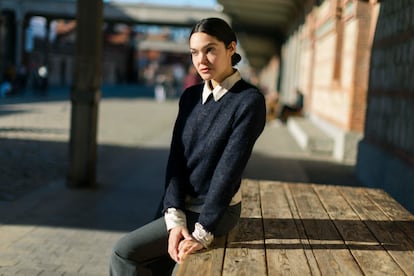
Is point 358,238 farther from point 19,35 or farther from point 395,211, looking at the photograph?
point 19,35

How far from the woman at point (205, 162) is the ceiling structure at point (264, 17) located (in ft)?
62.9

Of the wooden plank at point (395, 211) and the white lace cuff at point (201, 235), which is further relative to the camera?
the wooden plank at point (395, 211)

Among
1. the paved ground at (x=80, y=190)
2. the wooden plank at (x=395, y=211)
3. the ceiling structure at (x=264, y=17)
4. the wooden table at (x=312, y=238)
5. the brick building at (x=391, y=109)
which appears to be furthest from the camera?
the ceiling structure at (x=264, y=17)

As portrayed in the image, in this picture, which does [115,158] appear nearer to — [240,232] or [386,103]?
[386,103]

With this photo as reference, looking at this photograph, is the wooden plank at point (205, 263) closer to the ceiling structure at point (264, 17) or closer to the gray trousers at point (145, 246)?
the gray trousers at point (145, 246)

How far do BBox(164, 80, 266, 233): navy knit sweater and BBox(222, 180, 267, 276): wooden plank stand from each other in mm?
199

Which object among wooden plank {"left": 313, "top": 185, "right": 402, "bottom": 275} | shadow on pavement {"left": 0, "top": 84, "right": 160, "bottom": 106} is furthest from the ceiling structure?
wooden plank {"left": 313, "top": 185, "right": 402, "bottom": 275}

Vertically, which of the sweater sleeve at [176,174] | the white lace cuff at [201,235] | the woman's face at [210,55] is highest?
the woman's face at [210,55]

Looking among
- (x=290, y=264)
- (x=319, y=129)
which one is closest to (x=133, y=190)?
(x=290, y=264)

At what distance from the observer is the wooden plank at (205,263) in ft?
9.59

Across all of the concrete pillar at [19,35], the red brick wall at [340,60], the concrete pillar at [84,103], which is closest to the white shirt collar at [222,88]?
the concrete pillar at [84,103]

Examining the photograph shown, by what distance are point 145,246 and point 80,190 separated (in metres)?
4.93

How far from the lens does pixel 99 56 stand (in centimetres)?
815

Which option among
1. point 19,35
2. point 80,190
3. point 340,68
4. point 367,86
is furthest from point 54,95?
point 80,190
